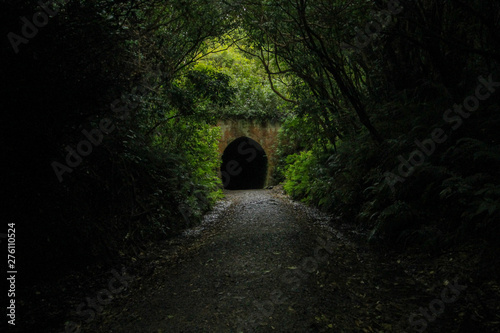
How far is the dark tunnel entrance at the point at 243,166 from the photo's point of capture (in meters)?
22.6

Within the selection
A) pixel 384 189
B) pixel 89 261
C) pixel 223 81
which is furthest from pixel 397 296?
pixel 223 81

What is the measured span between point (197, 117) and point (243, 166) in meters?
17.1

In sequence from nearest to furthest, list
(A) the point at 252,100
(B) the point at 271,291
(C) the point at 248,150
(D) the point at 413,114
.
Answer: (B) the point at 271,291
(D) the point at 413,114
(A) the point at 252,100
(C) the point at 248,150

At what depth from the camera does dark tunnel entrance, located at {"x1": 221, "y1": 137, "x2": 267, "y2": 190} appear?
889 inches

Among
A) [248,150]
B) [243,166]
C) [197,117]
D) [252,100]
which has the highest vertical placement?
[252,100]

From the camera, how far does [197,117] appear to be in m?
8.07

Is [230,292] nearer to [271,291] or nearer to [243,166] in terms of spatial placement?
[271,291]

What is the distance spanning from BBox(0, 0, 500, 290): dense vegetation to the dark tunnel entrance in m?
12.9

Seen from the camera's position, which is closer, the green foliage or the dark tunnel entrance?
the green foliage

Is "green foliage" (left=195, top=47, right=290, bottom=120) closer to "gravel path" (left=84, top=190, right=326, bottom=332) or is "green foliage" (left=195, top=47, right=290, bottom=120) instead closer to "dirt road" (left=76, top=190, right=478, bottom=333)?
"gravel path" (left=84, top=190, right=326, bottom=332)

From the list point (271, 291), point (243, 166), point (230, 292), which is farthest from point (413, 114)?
point (243, 166)

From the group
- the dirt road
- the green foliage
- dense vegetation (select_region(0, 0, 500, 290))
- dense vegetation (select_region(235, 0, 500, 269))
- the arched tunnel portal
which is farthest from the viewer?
the arched tunnel portal

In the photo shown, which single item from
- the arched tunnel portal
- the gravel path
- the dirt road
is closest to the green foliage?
the arched tunnel portal

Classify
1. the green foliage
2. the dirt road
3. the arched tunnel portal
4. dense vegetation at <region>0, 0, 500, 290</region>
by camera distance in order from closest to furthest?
the dirt road, dense vegetation at <region>0, 0, 500, 290</region>, the green foliage, the arched tunnel portal
